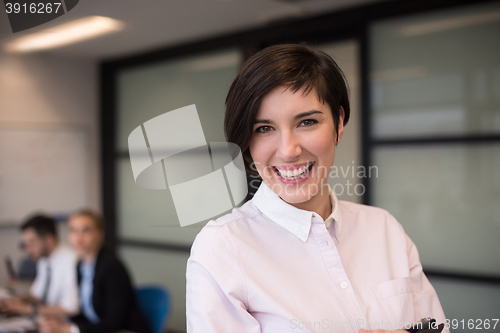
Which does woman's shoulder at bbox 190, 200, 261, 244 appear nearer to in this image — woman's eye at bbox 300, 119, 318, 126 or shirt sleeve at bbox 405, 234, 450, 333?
woman's eye at bbox 300, 119, 318, 126

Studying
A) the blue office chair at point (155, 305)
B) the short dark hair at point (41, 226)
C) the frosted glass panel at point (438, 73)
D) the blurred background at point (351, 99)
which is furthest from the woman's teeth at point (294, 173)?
the short dark hair at point (41, 226)

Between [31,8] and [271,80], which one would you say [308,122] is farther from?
[31,8]

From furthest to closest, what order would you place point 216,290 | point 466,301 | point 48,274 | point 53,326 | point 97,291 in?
point 48,274
point 97,291
point 53,326
point 466,301
point 216,290

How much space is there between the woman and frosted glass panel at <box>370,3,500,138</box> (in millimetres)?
893

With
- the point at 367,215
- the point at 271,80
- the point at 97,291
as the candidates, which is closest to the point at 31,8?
the point at 271,80

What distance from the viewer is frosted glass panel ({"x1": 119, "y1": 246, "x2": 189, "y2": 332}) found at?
1.27 m

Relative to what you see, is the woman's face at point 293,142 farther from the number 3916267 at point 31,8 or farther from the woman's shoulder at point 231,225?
the number 3916267 at point 31,8

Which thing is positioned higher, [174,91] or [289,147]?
[174,91]

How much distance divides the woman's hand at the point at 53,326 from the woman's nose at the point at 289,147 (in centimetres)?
144

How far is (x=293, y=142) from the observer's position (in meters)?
0.58

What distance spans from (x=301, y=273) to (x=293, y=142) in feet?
0.67

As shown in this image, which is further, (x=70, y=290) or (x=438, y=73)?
(x=70, y=290)

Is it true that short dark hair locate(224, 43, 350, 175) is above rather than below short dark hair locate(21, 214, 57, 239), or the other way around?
above

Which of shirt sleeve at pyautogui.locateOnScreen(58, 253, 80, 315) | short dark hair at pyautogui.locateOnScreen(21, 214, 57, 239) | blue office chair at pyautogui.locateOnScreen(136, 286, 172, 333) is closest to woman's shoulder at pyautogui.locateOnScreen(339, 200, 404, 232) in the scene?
blue office chair at pyautogui.locateOnScreen(136, 286, 172, 333)
